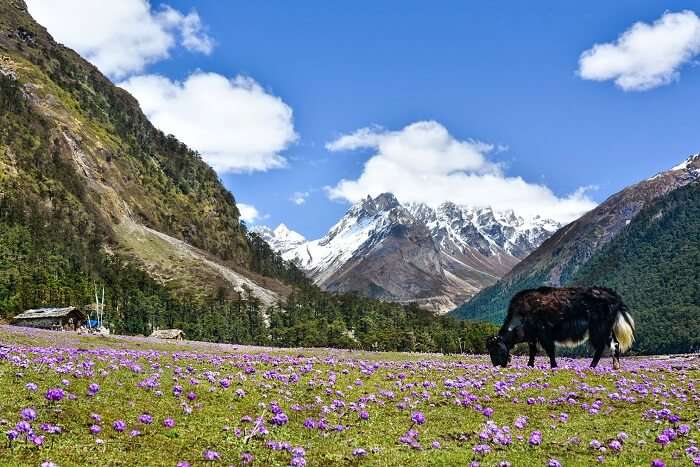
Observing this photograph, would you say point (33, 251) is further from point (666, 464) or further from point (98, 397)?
point (666, 464)

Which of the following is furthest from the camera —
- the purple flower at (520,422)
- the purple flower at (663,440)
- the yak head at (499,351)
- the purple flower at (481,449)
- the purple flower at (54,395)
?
the yak head at (499,351)

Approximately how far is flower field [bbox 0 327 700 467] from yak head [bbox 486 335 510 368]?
219 inches

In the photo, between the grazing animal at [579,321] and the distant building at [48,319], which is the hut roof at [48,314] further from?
the grazing animal at [579,321]

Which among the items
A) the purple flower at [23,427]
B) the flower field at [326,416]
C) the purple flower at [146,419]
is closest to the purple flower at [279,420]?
the flower field at [326,416]

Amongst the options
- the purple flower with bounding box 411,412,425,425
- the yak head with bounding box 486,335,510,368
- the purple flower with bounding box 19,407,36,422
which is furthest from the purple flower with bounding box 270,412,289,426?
the yak head with bounding box 486,335,510,368

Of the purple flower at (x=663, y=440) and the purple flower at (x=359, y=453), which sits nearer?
the purple flower at (x=359, y=453)

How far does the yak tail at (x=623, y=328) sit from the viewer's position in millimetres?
32062

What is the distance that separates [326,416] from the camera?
19000mm

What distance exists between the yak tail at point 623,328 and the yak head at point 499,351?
5.87 meters

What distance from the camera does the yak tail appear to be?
32062mm

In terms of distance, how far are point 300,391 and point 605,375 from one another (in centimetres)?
1523

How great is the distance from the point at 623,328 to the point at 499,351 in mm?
6652

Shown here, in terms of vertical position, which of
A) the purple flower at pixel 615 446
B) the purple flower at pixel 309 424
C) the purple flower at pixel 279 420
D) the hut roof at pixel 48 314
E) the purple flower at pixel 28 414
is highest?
the hut roof at pixel 48 314

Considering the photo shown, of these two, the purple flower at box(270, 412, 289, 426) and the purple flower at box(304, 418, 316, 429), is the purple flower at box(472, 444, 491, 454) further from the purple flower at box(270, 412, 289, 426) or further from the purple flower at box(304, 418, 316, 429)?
the purple flower at box(270, 412, 289, 426)
